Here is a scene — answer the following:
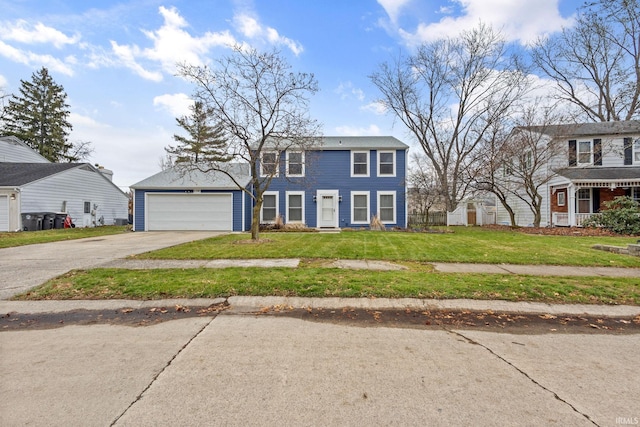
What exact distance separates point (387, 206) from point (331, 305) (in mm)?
13879

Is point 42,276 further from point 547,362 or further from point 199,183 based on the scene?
point 199,183

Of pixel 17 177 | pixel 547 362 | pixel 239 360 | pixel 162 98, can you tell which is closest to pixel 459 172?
pixel 162 98

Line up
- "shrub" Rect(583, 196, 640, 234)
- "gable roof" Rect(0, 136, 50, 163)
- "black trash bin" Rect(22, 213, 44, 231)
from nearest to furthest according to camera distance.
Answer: "shrub" Rect(583, 196, 640, 234), "black trash bin" Rect(22, 213, 44, 231), "gable roof" Rect(0, 136, 50, 163)

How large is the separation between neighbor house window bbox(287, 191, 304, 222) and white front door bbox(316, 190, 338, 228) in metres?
1.01

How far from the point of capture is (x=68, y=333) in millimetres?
3566

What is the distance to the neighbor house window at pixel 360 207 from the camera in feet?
58.3

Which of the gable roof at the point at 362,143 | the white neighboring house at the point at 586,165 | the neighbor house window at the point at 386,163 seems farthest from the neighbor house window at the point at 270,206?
the white neighboring house at the point at 586,165

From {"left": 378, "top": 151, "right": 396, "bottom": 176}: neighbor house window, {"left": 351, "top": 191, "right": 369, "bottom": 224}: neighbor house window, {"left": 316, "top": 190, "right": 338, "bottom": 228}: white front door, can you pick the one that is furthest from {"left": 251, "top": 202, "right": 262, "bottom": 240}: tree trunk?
{"left": 378, "top": 151, "right": 396, "bottom": 176}: neighbor house window

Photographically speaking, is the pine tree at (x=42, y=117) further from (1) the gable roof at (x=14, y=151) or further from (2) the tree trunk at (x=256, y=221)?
(2) the tree trunk at (x=256, y=221)

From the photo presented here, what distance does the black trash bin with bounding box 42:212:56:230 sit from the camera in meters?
17.8

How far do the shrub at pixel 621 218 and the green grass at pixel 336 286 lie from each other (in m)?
12.0

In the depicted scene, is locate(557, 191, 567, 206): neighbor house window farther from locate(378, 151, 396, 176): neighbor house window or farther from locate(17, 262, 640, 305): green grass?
locate(17, 262, 640, 305): green grass

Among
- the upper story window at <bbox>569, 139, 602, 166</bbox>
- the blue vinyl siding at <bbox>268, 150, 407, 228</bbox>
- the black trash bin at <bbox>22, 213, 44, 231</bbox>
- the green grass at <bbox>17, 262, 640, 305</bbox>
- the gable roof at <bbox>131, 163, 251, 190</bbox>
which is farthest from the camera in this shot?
the upper story window at <bbox>569, 139, 602, 166</bbox>

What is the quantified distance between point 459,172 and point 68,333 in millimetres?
22018
